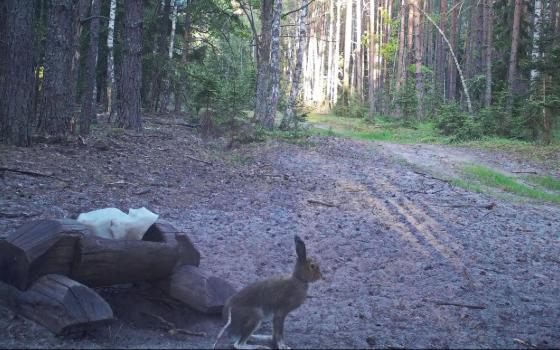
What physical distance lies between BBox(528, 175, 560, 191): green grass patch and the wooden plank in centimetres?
1396

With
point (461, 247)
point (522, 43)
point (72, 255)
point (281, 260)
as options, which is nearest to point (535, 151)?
point (522, 43)

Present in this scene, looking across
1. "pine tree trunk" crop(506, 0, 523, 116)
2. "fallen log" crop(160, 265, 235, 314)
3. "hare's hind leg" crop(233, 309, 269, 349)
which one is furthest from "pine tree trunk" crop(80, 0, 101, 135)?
"pine tree trunk" crop(506, 0, 523, 116)

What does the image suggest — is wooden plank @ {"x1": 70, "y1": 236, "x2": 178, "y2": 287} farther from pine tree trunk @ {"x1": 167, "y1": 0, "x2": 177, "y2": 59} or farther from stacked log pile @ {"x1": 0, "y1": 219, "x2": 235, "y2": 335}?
pine tree trunk @ {"x1": 167, "y1": 0, "x2": 177, "y2": 59}

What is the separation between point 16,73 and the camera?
1238 cm

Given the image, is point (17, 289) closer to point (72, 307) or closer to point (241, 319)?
point (72, 307)

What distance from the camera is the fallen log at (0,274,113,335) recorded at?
201 inches

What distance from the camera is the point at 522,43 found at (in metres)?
29.0

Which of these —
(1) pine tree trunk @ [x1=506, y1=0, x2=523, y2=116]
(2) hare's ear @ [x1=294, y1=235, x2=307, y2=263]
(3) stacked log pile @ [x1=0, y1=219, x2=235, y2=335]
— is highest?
(1) pine tree trunk @ [x1=506, y1=0, x2=523, y2=116]

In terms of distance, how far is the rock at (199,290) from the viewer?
604cm

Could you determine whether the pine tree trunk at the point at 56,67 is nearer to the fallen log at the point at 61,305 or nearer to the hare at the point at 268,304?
the fallen log at the point at 61,305

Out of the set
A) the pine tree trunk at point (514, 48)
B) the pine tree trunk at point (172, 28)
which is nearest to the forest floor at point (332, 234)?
the pine tree trunk at point (514, 48)

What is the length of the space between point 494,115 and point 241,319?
24142 mm

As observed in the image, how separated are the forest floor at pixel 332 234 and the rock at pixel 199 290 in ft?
0.63

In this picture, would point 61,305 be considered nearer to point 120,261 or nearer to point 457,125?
point 120,261
